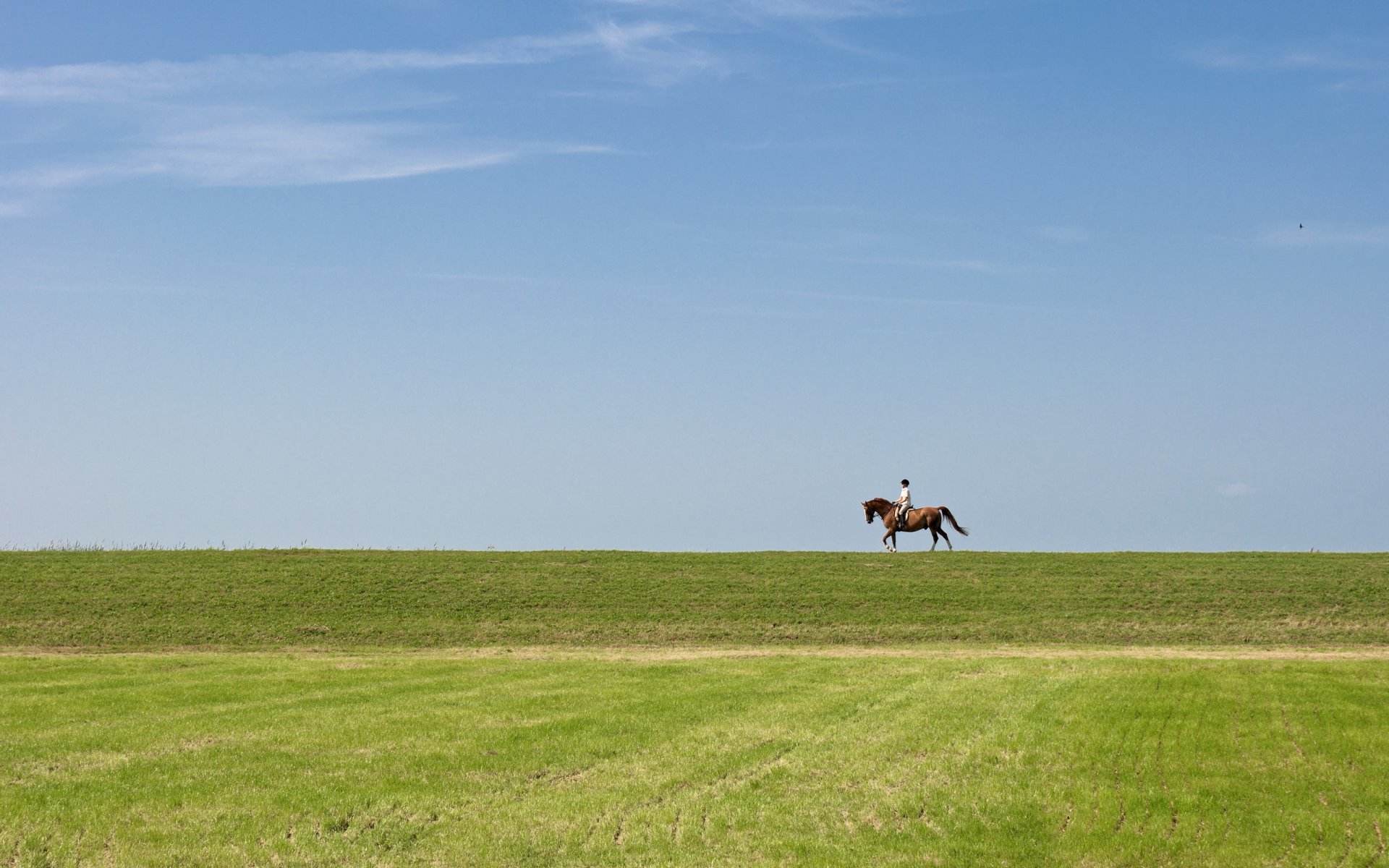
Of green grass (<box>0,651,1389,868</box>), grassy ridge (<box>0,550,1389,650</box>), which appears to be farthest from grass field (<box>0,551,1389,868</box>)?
grassy ridge (<box>0,550,1389,650</box>)

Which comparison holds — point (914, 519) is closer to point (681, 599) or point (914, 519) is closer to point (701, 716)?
point (681, 599)

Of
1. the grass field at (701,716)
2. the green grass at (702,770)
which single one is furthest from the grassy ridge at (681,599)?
the green grass at (702,770)

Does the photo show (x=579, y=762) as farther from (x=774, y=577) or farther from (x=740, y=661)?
(x=774, y=577)

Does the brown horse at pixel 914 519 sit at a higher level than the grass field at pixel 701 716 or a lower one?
higher

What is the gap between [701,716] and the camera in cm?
2459

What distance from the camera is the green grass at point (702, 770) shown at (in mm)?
14898

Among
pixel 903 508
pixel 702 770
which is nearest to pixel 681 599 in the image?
pixel 903 508

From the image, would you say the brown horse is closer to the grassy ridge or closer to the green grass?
the grassy ridge

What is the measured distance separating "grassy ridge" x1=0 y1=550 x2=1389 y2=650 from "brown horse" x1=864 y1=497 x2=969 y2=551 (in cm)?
221

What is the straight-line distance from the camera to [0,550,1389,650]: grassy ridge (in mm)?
42719

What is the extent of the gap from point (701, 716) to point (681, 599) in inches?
920

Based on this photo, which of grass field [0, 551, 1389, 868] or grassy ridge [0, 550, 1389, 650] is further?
grassy ridge [0, 550, 1389, 650]

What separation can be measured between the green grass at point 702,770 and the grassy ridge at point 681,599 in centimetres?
1173

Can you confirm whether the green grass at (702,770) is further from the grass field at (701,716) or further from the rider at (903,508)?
the rider at (903,508)
